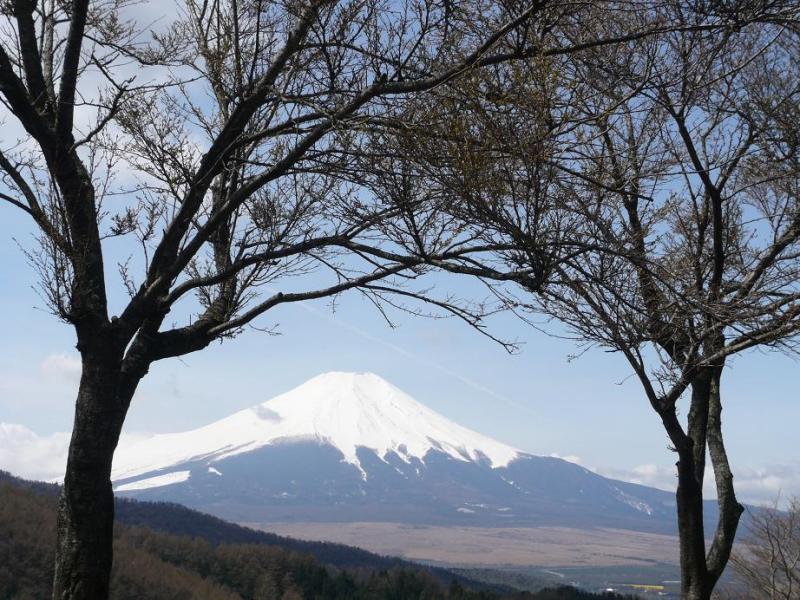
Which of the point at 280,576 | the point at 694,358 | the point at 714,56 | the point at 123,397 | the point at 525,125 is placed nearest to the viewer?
the point at 525,125

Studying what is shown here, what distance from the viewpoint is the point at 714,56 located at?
707 cm

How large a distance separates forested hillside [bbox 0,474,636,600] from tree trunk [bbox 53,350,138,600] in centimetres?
2714

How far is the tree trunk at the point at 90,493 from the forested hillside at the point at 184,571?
89.0ft

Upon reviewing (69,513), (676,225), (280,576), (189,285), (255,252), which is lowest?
(280,576)

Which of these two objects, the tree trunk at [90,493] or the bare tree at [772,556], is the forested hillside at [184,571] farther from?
the tree trunk at [90,493]

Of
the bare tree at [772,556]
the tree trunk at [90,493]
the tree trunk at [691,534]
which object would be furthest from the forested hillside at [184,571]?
the tree trunk at [691,534]

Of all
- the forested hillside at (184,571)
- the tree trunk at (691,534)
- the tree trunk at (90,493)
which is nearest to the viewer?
the tree trunk at (90,493)

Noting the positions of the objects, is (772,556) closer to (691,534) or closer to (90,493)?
(691,534)

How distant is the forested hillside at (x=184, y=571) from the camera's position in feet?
117

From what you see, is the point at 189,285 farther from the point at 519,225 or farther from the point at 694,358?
the point at 694,358

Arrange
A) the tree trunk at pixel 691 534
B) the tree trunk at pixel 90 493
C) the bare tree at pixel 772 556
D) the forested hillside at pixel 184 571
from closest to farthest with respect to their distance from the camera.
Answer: the tree trunk at pixel 90 493, the tree trunk at pixel 691 534, the bare tree at pixel 772 556, the forested hillside at pixel 184 571

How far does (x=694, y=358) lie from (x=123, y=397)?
16.6ft

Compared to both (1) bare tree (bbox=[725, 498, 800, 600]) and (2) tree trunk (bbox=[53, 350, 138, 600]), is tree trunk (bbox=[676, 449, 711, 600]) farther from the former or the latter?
(1) bare tree (bbox=[725, 498, 800, 600])

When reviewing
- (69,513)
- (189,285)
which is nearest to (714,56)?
(189,285)
